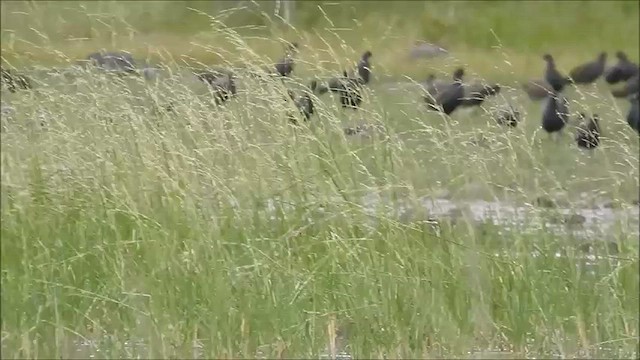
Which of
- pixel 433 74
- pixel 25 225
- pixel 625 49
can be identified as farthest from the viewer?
pixel 625 49

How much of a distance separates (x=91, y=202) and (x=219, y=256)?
1.38 ft

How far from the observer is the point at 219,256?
2.30 metres

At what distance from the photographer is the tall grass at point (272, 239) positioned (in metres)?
2.18

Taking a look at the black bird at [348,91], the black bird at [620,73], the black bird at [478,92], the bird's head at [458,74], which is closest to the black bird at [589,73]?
the black bird at [620,73]

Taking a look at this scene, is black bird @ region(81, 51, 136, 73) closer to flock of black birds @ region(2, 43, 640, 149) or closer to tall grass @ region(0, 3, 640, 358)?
flock of black birds @ region(2, 43, 640, 149)

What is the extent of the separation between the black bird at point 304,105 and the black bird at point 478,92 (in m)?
0.57

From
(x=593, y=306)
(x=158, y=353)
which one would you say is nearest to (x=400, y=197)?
(x=593, y=306)

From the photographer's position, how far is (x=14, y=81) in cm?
306

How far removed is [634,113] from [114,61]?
290cm

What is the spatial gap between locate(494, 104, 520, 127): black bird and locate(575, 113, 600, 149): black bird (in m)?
0.20

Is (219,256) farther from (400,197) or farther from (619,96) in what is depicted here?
(619,96)

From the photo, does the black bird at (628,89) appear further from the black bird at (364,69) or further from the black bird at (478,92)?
the black bird at (364,69)

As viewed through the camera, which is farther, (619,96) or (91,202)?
(619,96)

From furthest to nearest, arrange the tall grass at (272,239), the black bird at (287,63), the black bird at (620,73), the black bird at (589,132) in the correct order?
the black bird at (620,73) → the black bird at (287,63) → the black bird at (589,132) → the tall grass at (272,239)
